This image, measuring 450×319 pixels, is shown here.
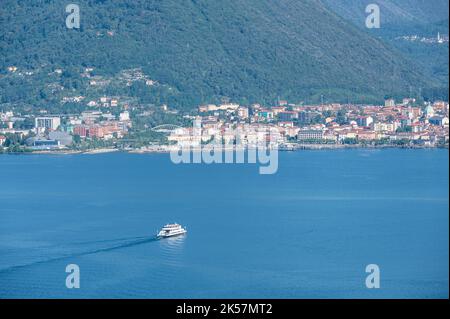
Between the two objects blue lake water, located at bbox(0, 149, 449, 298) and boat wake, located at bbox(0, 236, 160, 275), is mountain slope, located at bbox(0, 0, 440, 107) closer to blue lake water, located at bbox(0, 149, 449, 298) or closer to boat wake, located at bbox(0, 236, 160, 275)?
blue lake water, located at bbox(0, 149, 449, 298)

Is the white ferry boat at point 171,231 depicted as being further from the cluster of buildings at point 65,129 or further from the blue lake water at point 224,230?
the cluster of buildings at point 65,129

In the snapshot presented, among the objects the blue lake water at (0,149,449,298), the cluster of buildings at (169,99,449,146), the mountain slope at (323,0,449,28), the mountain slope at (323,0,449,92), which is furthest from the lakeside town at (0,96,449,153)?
the mountain slope at (323,0,449,28)

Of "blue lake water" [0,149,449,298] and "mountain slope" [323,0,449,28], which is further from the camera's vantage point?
"mountain slope" [323,0,449,28]

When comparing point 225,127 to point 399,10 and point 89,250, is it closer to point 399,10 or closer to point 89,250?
point 89,250

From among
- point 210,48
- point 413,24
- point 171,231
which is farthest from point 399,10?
point 171,231
